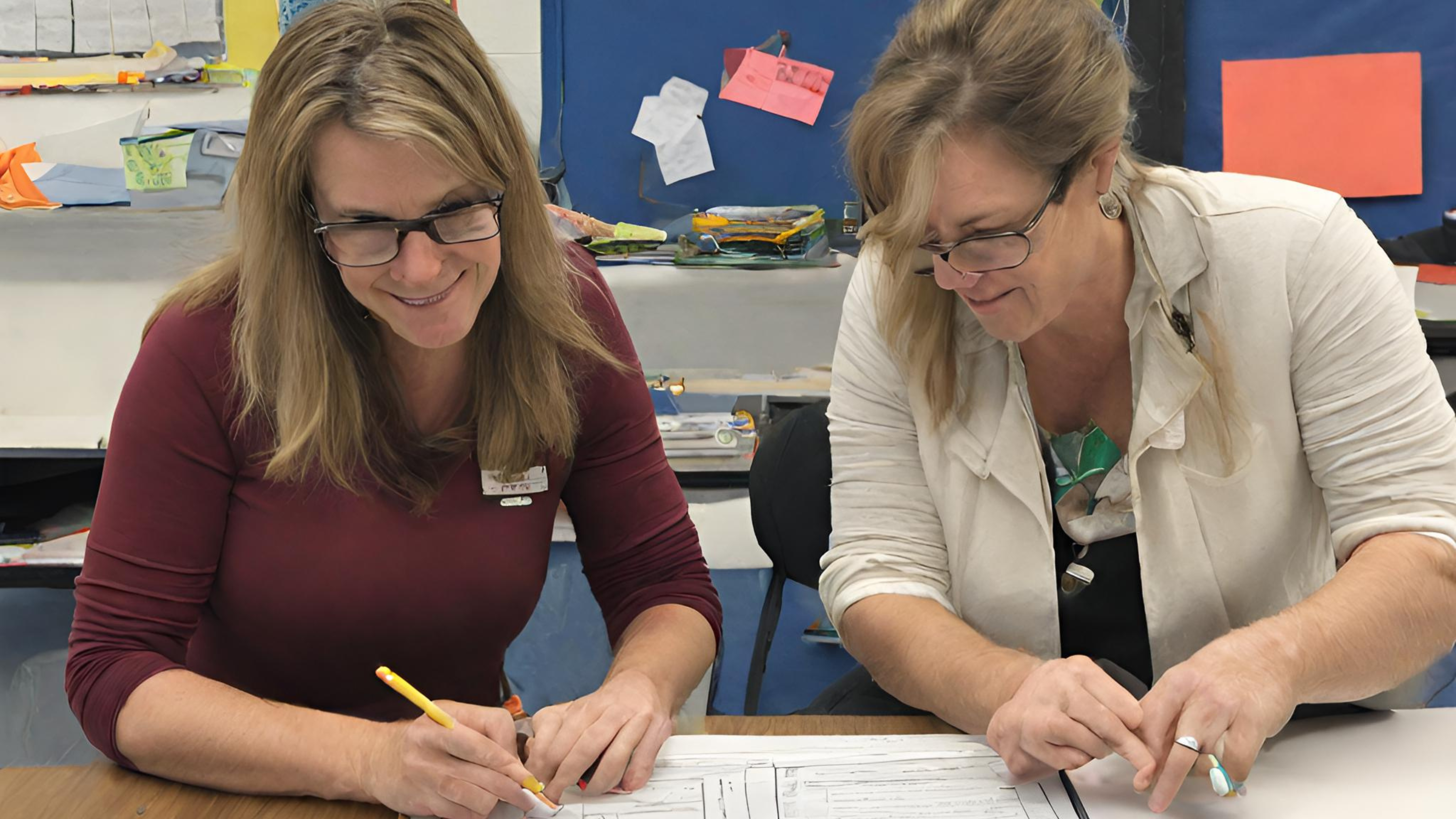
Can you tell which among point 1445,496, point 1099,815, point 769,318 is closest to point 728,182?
point 769,318

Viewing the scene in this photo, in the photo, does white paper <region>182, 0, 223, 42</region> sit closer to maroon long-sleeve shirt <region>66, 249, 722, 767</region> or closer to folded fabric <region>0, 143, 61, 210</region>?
folded fabric <region>0, 143, 61, 210</region>

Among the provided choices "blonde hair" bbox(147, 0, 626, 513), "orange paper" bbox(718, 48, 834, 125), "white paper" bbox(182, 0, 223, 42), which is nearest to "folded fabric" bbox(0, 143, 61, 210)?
"white paper" bbox(182, 0, 223, 42)

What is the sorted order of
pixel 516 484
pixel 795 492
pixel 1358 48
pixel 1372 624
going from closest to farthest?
pixel 1372 624 < pixel 516 484 < pixel 795 492 < pixel 1358 48

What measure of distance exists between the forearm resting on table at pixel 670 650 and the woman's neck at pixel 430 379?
31cm

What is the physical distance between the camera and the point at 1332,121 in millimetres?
2662

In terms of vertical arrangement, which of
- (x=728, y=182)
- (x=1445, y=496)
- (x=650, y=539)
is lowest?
(x=650, y=539)

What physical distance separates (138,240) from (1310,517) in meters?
2.47

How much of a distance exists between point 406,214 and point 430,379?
26cm

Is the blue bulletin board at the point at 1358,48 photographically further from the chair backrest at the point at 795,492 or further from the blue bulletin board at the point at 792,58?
the chair backrest at the point at 795,492

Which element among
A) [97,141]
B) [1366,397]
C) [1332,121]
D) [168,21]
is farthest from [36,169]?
[1332,121]

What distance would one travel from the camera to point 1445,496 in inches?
44.2

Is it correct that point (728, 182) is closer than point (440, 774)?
No

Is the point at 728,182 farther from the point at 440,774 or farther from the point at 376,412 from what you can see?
the point at 440,774

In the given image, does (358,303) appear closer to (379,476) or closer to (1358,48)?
(379,476)
